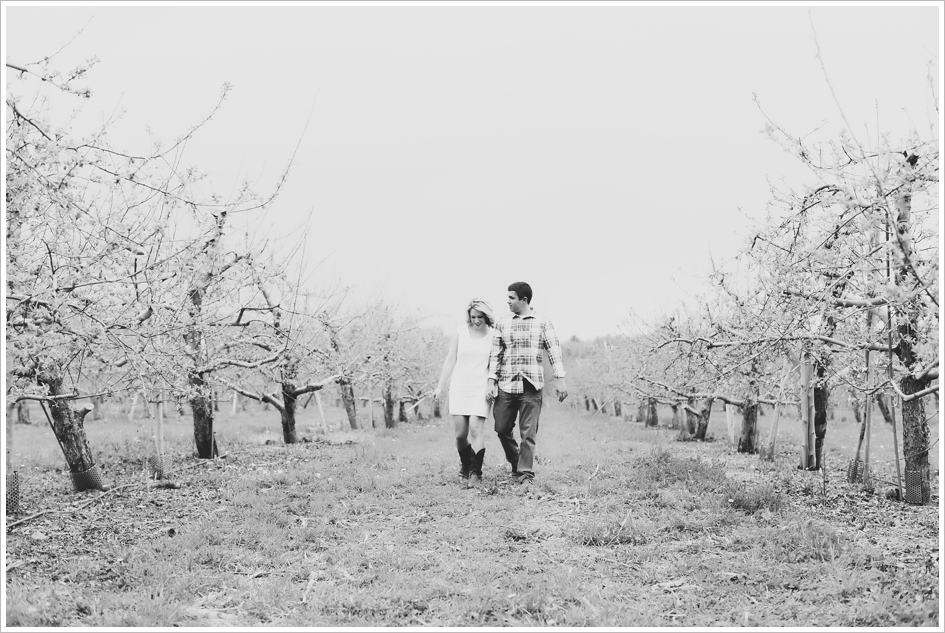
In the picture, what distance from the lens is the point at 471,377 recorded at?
809 cm

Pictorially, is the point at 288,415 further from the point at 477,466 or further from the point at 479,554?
the point at 479,554

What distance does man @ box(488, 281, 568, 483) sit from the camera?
808 centimetres

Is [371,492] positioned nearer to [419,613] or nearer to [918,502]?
→ [419,613]

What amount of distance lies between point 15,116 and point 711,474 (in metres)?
7.79

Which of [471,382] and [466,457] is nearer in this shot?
[471,382]

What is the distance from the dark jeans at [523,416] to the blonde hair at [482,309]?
822 millimetres

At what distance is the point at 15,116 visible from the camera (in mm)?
4531

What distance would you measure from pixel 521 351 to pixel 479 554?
10.9 feet

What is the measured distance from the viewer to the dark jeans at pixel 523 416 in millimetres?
8078

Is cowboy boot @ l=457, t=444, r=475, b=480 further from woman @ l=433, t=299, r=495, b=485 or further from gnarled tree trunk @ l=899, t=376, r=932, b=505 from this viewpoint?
gnarled tree trunk @ l=899, t=376, r=932, b=505

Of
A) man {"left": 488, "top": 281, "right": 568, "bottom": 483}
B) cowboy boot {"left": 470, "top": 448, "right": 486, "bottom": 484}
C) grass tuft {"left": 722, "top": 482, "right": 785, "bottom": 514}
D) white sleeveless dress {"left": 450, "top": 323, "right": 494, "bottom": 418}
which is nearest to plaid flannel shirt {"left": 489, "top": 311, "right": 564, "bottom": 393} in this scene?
man {"left": 488, "top": 281, "right": 568, "bottom": 483}

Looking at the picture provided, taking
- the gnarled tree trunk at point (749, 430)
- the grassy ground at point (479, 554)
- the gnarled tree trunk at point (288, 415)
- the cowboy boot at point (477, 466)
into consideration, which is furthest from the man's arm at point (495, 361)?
the gnarled tree trunk at point (288, 415)

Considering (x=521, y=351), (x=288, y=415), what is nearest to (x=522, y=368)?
(x=521, y=351)

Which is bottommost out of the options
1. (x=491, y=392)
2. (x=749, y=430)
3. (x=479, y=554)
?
(x=749, y=430)
